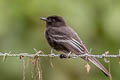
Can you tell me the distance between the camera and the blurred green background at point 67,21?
894 cm

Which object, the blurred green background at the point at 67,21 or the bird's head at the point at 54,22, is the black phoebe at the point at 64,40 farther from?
the blurred green background at the point at 67,21

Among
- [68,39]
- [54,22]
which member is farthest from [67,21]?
[68,39]

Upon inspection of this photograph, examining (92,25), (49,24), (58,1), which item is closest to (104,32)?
(92,25)

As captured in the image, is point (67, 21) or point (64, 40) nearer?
point (64, 40)

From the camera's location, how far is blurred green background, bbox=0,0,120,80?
29.3ft

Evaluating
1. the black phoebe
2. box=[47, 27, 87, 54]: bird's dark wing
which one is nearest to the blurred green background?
the black phoebe

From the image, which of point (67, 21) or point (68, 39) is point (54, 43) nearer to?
point (68, 39)

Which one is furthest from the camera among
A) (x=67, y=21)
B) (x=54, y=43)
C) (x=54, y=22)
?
(x=67, y=21)

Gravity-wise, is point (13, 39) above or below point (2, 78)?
above

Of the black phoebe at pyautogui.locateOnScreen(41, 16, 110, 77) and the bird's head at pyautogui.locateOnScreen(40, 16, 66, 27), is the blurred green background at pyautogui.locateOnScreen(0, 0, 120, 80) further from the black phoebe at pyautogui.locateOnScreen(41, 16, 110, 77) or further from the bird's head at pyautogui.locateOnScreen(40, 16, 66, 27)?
the black phoebe at pyautogui.locateOnScreen(41, 16, 110, 77)

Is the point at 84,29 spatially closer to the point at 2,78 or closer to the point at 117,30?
the point at 117,30

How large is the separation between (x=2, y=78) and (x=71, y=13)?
5.41 ft

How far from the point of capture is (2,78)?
9398 millimetres

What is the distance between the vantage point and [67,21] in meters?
9.05
